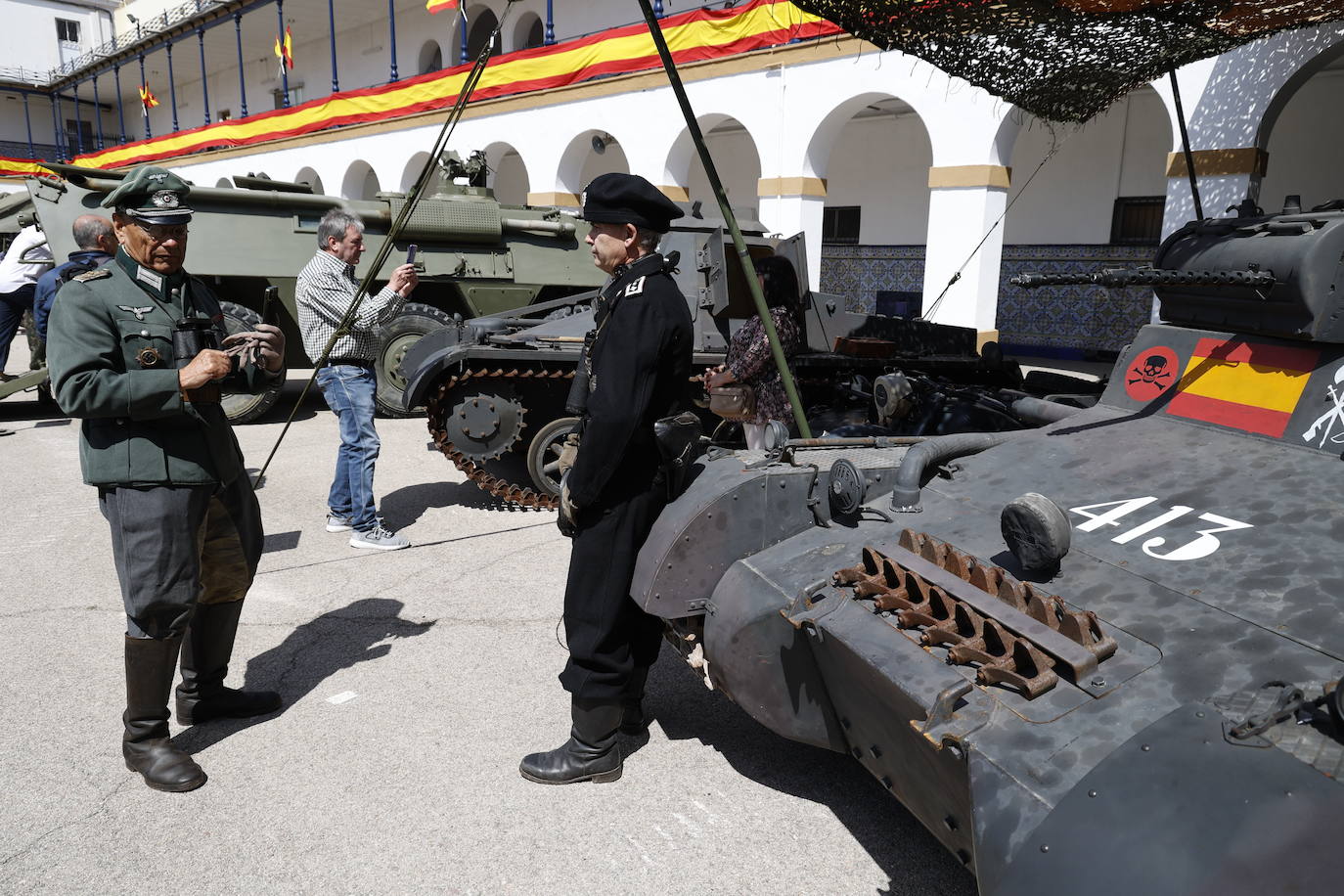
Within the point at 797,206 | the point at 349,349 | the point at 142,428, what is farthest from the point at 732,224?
the point at 797,206

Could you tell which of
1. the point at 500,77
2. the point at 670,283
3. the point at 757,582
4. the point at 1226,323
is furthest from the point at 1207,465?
the point at 500,77

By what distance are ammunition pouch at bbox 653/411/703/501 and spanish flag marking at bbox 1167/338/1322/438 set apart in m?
1.62

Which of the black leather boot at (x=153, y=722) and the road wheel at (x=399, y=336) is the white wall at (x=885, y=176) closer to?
the road wheel at (x=399, y=336)

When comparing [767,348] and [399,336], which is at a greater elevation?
[767,348]

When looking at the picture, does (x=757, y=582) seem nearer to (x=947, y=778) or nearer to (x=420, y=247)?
(x=947, y=778)

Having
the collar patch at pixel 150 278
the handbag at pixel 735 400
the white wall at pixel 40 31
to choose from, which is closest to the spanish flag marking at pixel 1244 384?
the handbag at pixel 735 400

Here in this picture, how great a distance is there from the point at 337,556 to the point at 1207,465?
13.9 ft

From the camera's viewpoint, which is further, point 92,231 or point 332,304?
point 92,231

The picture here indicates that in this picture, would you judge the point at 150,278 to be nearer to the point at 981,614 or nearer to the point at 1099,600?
the point at 981,614

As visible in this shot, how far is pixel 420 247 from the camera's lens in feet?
32.0

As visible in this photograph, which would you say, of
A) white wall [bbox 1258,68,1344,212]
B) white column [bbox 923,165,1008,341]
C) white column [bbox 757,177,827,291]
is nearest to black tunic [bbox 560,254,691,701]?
white column [bbox 923,165,1008,341]

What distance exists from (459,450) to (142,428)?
3448 mm

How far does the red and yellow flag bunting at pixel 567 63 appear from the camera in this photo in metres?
12.0

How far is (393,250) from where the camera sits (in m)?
9.68
